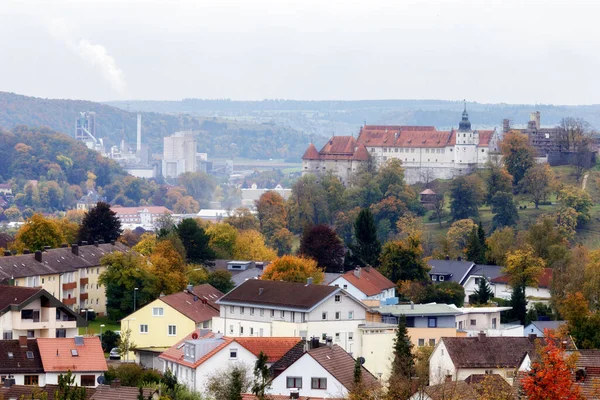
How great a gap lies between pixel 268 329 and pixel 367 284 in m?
14.5

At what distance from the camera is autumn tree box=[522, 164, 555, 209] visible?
149 meters

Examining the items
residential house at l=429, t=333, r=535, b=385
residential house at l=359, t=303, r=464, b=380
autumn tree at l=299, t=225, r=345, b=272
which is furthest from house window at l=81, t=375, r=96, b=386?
autumn tree at l=299, t=225, r=345, b=272

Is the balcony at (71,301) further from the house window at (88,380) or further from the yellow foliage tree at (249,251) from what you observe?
the house window at (88,380)

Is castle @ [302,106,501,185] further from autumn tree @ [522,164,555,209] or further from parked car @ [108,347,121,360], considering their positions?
parked car @ [108,347,121,360]

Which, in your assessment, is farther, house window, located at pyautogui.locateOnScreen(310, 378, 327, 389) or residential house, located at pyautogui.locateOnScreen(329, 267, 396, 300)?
residential house, located at pyautogui.locateOnScreen(329, 267, 396, 300)

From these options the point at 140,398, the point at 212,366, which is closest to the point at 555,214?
the point at 212,366

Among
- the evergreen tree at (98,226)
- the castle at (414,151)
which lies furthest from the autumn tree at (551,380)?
the castle at (414,151)

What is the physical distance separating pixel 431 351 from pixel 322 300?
8536mm

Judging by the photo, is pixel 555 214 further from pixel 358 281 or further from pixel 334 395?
pixel 334 395

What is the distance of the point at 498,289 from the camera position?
91.7 meters

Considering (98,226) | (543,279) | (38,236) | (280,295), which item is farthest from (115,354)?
(543,279)

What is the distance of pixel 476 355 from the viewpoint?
5372cm

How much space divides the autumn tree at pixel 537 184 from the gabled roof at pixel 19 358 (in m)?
103

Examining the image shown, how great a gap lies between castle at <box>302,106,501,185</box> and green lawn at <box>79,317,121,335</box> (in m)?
104
